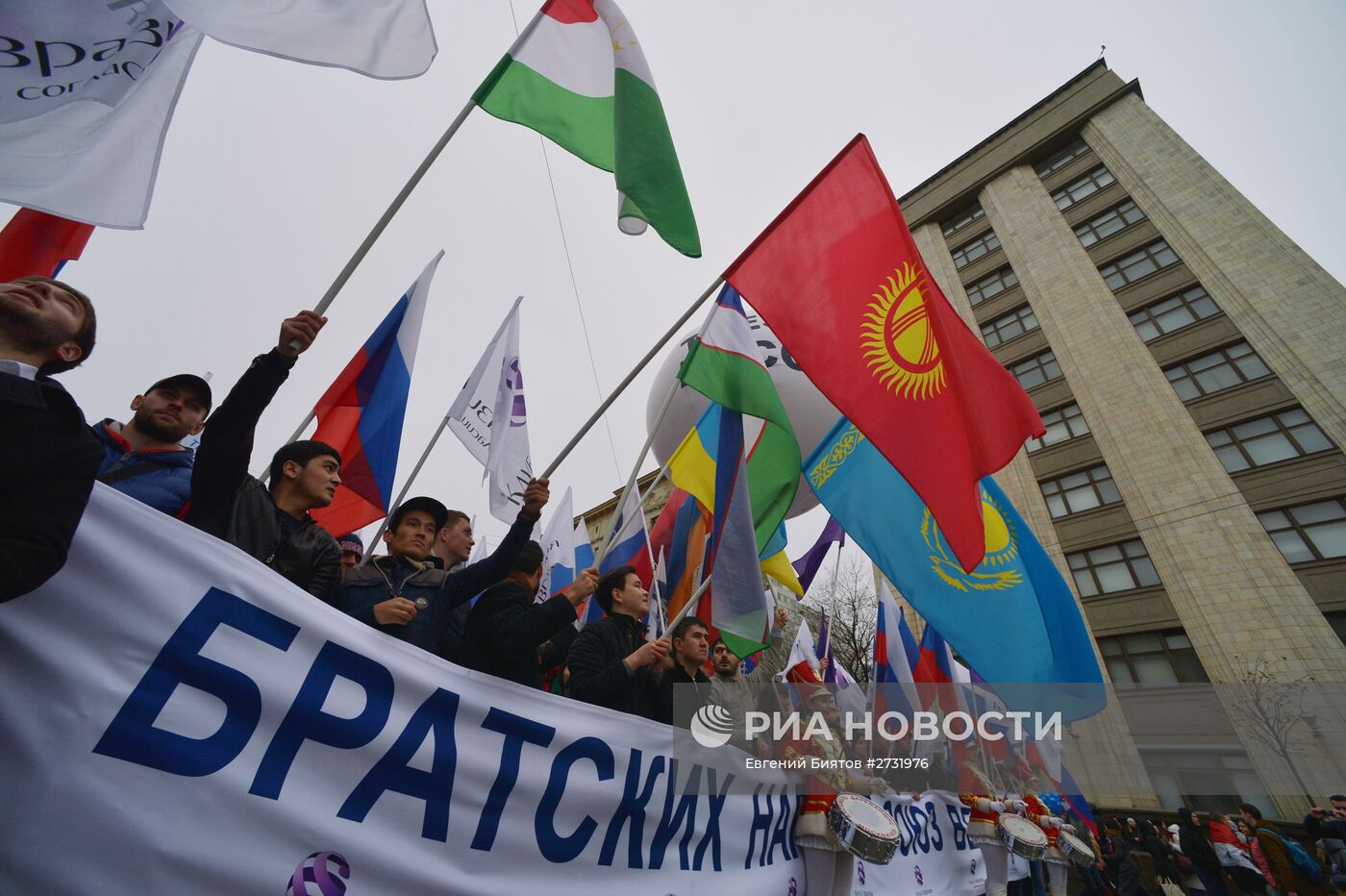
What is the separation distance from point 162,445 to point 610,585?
230 centimetres

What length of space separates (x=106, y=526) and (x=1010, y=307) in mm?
29926

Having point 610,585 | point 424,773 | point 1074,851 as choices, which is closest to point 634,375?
point 610,585

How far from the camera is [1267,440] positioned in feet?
57.9

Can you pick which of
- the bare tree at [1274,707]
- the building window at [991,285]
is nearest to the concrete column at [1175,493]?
the bare tree at [1274,707]

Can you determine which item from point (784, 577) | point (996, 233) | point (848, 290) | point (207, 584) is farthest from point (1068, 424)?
point (207, 584)

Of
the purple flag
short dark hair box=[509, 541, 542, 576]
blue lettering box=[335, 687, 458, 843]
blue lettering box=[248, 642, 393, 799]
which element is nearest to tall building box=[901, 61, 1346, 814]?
the purple flag

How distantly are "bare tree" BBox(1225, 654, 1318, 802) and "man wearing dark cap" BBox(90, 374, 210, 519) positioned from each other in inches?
839

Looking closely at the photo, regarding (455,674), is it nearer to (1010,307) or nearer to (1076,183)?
(1010,307)

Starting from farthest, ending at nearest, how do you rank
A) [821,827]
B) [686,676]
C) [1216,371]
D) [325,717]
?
[1216,371] < [821,827] < [686,676] < [325,717]

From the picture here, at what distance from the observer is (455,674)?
2.36m

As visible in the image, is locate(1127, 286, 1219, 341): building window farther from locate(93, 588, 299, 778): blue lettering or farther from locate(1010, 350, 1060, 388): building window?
locate(93, 588, 299, 778): blue lettering

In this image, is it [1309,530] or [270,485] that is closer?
[270,485]

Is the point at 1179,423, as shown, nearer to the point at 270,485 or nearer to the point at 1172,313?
the point at 1172,313

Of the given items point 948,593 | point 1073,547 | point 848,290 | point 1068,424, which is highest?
point 1068,424
